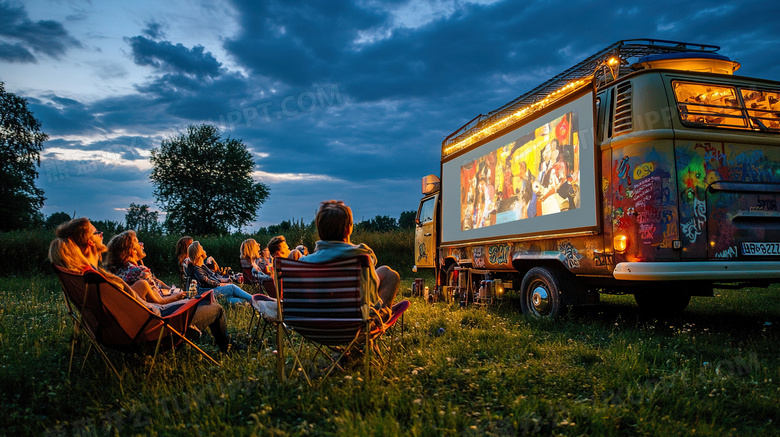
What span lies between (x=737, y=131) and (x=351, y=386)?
4787 mm

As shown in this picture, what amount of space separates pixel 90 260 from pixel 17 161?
1302 inches

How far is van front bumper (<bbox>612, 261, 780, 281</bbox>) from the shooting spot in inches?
185

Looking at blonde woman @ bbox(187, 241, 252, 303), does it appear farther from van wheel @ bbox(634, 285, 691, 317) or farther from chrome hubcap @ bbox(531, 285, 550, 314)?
van wheel @ bbox(634, 285, 691, 317)

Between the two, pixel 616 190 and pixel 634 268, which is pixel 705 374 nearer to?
pixel 634 268

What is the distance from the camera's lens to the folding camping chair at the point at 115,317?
3.42 m

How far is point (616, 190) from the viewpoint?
514 centimetres

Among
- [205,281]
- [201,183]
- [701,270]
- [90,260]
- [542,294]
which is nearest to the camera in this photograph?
[90,260]

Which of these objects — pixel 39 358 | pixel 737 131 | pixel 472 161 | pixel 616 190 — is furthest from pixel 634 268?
pixel 39 358

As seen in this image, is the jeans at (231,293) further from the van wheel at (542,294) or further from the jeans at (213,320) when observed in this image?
the van wheel at (542,294)

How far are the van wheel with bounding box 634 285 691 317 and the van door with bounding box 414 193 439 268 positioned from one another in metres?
4.23

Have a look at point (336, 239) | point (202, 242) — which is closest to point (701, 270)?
point (336, 239)

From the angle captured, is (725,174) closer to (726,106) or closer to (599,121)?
(726,106)

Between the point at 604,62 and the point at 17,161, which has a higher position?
the point at 17,161

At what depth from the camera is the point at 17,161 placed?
29.7 metres
